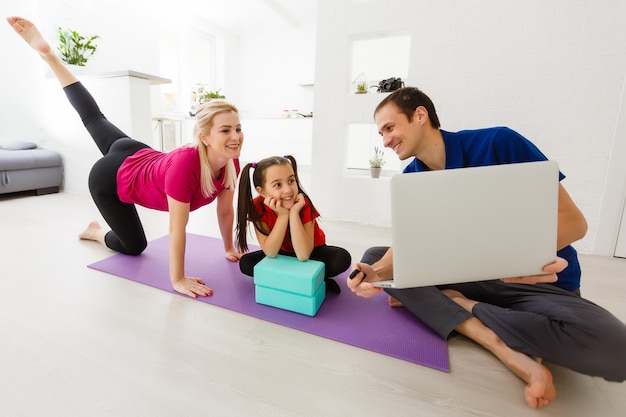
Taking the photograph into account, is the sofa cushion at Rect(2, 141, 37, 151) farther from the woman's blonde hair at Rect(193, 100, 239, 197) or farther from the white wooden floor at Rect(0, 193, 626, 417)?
the woman's blonde hair at Rect(193, 100, 239, 197)

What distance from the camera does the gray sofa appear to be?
103 inches

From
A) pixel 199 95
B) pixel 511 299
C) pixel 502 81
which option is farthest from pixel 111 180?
pixel 199 95

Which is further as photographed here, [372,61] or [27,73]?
[372,61]

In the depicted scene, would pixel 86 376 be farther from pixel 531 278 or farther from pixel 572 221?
pixel 572 221

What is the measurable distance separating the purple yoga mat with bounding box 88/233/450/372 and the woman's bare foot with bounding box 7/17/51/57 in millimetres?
1101

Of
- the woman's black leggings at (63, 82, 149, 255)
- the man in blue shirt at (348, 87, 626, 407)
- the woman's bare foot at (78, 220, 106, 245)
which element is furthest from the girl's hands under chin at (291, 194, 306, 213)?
the woman's bare foot at (78, 220, 106, 245)

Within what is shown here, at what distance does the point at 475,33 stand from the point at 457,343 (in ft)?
5.81

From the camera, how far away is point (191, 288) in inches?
48.7

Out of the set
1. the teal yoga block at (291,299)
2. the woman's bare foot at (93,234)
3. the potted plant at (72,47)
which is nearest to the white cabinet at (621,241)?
the teal yoga block at (291,299)

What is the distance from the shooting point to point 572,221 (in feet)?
2.64

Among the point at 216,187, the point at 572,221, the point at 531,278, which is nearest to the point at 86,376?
the point at 216,187

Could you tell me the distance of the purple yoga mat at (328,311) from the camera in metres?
0.96

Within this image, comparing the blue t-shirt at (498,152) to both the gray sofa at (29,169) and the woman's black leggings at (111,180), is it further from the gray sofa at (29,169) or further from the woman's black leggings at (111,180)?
the gray sofa at (29,169)

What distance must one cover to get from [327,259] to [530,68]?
1.63m
